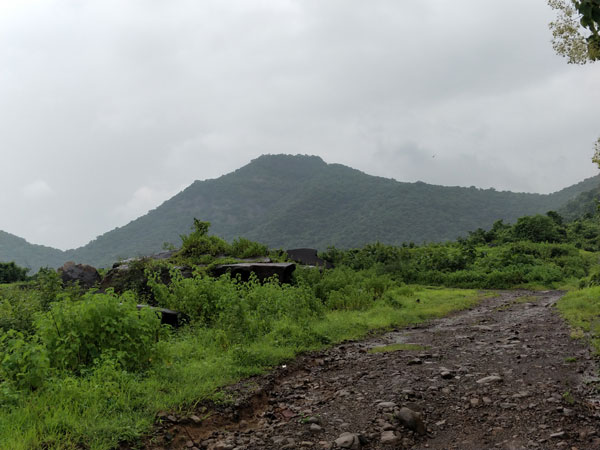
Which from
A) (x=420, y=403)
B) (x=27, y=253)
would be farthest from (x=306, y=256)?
(x=27, y=253)

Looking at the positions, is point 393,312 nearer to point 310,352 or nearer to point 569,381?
point 310,352

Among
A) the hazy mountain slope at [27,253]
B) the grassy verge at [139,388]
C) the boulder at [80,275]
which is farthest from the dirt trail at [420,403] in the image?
→ the hazy mountain slope at [27,253]

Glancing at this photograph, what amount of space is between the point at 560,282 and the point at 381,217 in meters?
68.0

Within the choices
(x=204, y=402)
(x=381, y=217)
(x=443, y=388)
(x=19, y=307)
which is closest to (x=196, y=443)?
(x=204, y=402)

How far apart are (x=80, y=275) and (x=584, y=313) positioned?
60.3ft

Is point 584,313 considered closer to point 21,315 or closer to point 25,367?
point 25,367

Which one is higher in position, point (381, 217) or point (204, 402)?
point (381, 217)

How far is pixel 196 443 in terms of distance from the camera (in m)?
5.34

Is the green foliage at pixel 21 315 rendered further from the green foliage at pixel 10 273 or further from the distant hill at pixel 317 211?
the distant hill at pixel 317 211

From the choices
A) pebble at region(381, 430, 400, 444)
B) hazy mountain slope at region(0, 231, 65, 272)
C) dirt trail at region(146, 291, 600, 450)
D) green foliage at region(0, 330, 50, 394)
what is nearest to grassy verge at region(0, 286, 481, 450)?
green foliage at region(0, 330, 50, 394)

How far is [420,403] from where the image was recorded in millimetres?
6016

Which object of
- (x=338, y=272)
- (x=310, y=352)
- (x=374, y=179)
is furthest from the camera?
(x=374, y=179)

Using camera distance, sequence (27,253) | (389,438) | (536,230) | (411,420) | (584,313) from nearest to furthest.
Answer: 1. (389,438)
2. (411,420)
3. (584,313)
4. (536,230)
5. (27,253)

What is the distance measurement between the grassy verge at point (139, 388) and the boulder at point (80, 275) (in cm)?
1046
